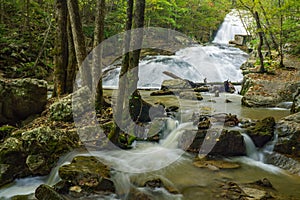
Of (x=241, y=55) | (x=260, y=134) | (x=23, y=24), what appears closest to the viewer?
(x=260, y=134)

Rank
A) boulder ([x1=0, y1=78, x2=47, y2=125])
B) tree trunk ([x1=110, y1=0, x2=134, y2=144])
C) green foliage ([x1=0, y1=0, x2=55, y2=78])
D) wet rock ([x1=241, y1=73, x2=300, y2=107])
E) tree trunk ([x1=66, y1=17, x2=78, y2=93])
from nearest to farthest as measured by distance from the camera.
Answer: tree trunk ([x1=110, y1=0, x2=134, y2=144]), boulder ([x1=0, y1=78, x2=47, y2=125]), tree trunk ([x1=66, y1=17, x2=78, y2=93]), wet rock ([x1=241, y1=73, x2=300, y2=107]), green foliage ([x1=0, y1=0, x2=55, y2=78])

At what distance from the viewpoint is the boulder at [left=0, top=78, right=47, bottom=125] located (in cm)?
661

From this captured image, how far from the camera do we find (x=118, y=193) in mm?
4191

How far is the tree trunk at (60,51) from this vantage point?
8125 mm

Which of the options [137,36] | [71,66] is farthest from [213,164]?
[71,66]

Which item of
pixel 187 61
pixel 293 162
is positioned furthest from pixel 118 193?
pixel 187 61

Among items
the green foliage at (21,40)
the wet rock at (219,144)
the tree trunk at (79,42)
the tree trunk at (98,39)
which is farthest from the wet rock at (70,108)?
the green foliage at (21,40)

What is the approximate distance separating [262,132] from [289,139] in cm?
60

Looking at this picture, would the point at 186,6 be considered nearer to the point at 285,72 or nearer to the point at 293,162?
the point at 285,72

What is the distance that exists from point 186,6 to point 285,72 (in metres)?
19.7

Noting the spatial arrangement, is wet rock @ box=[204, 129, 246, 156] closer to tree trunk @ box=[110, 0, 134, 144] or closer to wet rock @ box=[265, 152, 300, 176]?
wet rock @ box=[265, 152, 300, 176]

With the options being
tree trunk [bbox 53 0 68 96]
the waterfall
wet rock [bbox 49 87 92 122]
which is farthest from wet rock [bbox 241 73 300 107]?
the waterfall

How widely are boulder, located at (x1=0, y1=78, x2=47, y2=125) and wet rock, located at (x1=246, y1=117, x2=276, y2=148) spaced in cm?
563

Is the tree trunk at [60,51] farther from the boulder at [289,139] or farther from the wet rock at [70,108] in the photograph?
the boulder at [289,139]
